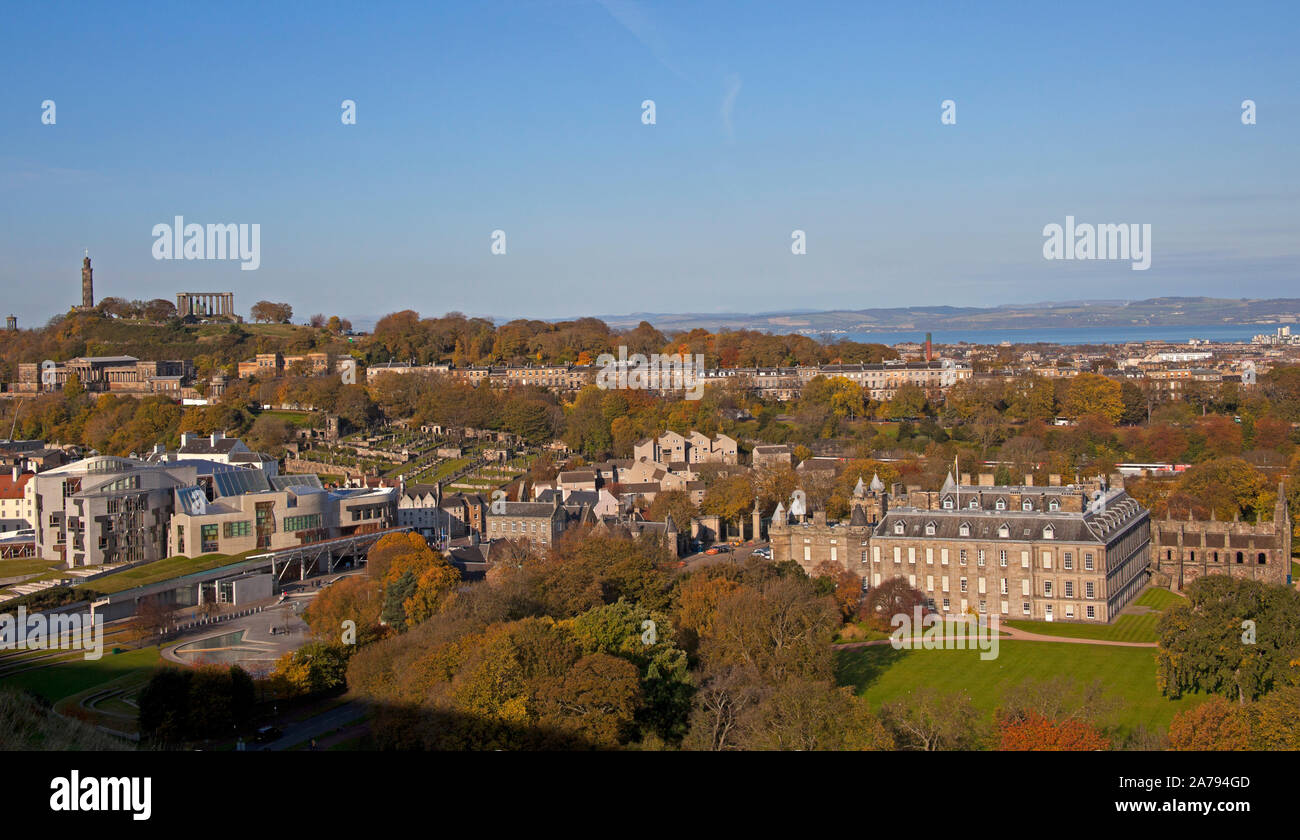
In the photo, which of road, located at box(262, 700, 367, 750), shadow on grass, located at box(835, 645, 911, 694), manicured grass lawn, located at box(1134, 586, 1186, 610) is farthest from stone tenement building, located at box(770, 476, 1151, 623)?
road, located at box(262, 700, 367, 750)

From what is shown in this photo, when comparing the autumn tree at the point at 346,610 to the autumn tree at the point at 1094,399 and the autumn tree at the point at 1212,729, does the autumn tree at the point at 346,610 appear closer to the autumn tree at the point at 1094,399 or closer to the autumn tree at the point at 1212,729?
the autumn tree at the point at 1212,729

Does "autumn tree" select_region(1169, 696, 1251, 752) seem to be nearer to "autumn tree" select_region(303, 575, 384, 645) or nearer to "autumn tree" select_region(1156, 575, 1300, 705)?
"autumn tree" select_region(1156, 575, 1300, 705)

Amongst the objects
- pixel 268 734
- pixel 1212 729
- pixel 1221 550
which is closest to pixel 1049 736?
pixel 1212 729

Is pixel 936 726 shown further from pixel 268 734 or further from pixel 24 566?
pixel 24 566
